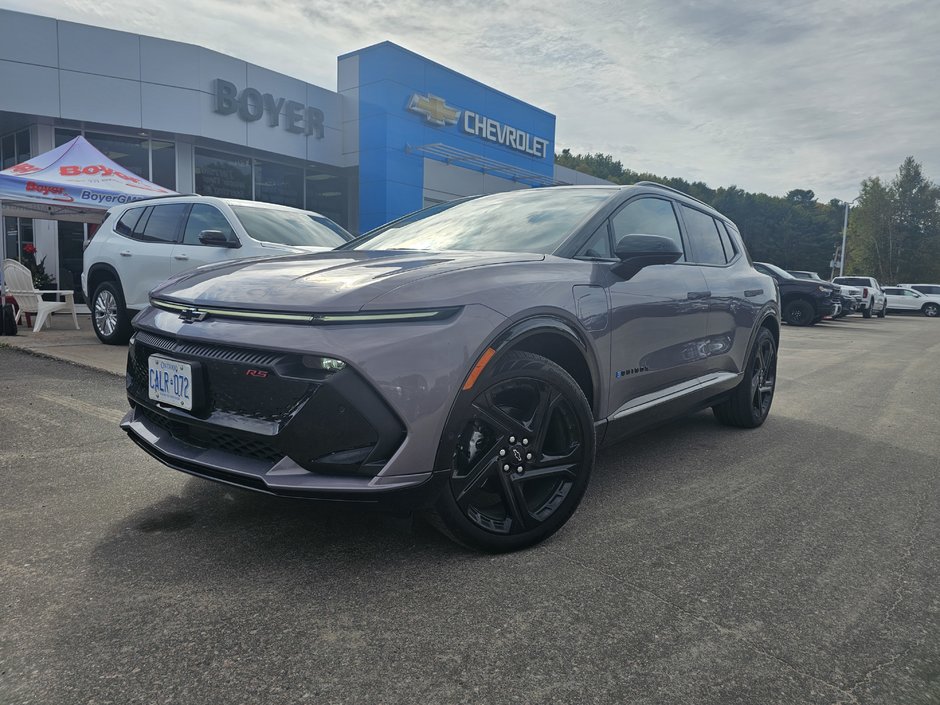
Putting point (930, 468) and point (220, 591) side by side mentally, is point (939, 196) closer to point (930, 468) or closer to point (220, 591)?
point (930, 468)

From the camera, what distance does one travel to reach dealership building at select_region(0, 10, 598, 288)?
14680 millimetres

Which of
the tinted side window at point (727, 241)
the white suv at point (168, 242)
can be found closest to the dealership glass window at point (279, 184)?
the white suv at point (168, 242)

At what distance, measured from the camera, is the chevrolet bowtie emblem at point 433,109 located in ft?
69.3

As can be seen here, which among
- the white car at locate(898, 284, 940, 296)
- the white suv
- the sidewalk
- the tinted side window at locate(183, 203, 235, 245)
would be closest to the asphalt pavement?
the sidewalk

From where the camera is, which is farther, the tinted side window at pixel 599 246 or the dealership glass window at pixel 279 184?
the dealership glass window at pixel 279 184

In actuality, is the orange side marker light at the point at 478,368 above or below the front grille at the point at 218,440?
above

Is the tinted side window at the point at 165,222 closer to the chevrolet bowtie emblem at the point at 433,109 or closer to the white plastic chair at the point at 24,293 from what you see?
the white plastic chair at the point at 24,293

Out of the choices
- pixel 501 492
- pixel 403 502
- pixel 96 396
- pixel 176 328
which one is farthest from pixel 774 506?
pixel 96 396

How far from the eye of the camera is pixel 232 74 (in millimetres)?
17031

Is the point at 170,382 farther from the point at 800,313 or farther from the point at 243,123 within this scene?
the point at 800,313

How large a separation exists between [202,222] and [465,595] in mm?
6391

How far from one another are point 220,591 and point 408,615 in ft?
2.04

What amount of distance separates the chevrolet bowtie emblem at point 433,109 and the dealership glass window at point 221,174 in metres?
5.79

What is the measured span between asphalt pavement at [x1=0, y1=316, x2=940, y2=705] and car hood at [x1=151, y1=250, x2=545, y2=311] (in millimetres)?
749
